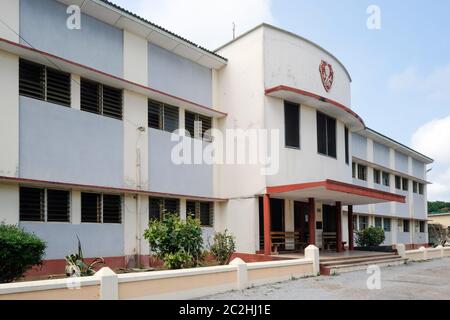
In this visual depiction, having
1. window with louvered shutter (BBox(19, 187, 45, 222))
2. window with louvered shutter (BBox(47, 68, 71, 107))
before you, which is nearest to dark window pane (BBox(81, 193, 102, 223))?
window with louvered shutter (BBox(19, 187, 45, 222))

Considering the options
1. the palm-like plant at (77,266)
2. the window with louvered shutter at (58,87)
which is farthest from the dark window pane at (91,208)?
the window with louvered shutter at (58,87)

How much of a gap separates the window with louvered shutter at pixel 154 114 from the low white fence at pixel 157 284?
6204 mm

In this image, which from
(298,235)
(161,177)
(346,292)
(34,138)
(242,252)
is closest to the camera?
(346,292)

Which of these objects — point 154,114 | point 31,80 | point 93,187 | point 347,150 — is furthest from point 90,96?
point 347,150

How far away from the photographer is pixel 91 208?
13.2 meters

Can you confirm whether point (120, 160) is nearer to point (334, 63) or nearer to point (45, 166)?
point (45, 166)

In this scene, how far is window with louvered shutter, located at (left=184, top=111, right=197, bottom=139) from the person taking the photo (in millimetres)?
16562

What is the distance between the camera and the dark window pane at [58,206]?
1214cm

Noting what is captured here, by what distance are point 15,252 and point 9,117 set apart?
3641 mm

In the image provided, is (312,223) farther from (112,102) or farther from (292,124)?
(112,102)

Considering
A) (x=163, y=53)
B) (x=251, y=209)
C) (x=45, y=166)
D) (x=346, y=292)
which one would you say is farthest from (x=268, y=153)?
(x=45, y=166)

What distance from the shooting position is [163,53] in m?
15.7

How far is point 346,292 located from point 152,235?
5.03 meters

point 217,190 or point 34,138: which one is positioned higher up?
point 34,138
